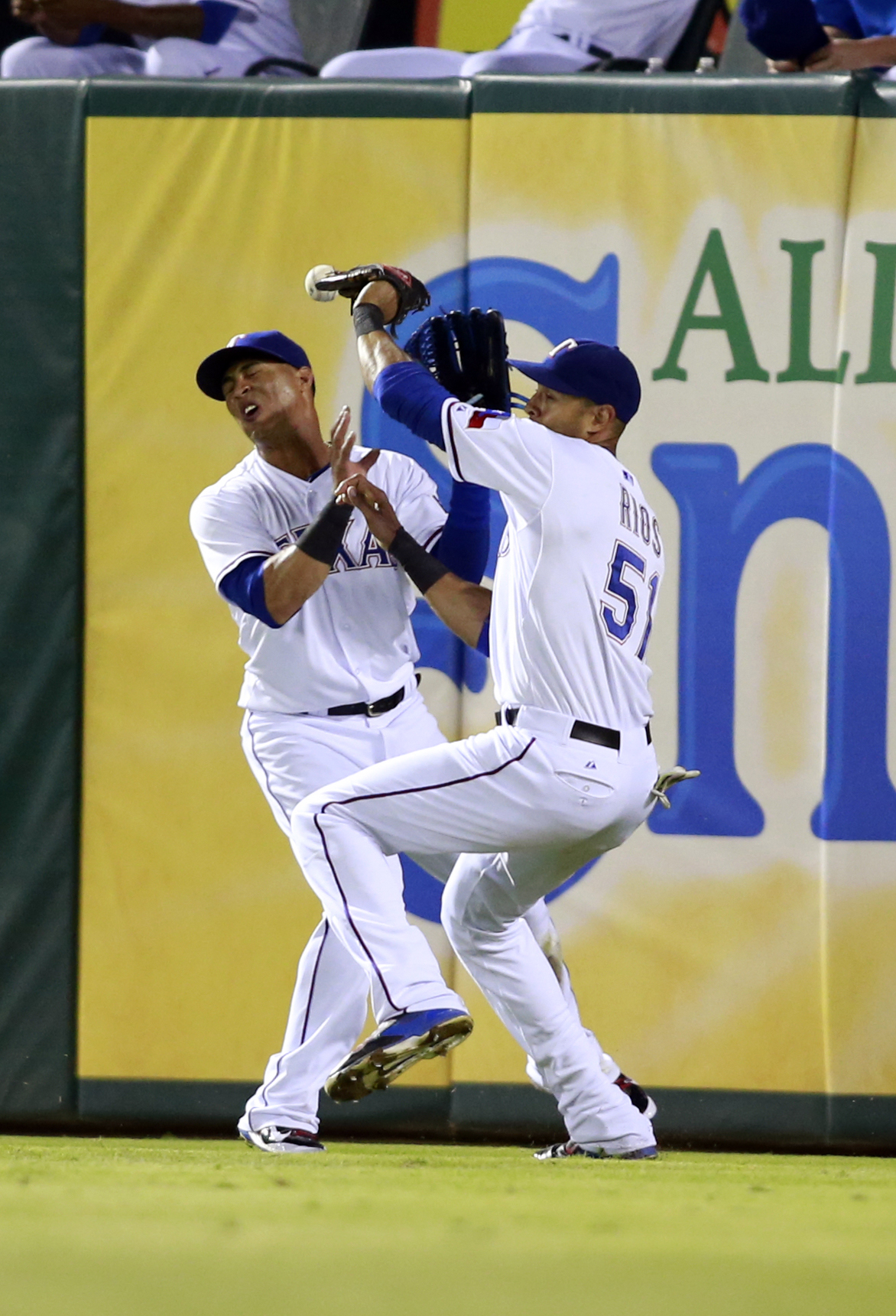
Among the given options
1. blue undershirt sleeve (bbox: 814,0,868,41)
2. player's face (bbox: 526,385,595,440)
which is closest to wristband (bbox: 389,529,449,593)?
player's face (bbox: 526,385,595,440)

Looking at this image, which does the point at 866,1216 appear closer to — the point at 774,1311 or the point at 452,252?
the point at 774,1311

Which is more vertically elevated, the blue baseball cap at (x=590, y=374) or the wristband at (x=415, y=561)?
the blue baseball cap at (x=590, y=374)

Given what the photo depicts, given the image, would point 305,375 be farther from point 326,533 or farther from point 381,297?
point 326,533

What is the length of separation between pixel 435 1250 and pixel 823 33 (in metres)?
3.70

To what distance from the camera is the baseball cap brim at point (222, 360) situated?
352 cm

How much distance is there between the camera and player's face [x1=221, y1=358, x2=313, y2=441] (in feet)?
11.7

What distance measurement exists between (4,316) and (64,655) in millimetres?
971

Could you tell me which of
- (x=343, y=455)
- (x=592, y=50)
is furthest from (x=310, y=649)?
(x=592, y=50)

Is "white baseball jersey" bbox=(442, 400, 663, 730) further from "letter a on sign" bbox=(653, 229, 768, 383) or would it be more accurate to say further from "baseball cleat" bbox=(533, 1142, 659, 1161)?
"letter a on sign" bbox=(653, 229, 768, 383)

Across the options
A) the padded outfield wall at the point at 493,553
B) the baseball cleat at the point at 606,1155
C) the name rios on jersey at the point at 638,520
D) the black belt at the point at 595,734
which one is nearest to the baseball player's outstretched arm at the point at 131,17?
the padded outfield wall at the point at 493,553

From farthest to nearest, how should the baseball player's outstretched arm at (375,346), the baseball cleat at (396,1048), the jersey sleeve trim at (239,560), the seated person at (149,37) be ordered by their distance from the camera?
the seated person at (149,37) → the jersey sleeve trim at (239,560) → the baseball player's outstretched arm at (375,346) → the baseball cleat at (396,1048)

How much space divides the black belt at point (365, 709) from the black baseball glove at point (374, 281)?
2.97 ft

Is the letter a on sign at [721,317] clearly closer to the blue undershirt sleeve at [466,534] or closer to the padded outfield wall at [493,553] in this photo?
the padded outfield wall at [493,553]

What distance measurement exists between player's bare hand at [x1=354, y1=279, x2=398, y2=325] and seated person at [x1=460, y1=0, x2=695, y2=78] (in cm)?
129
